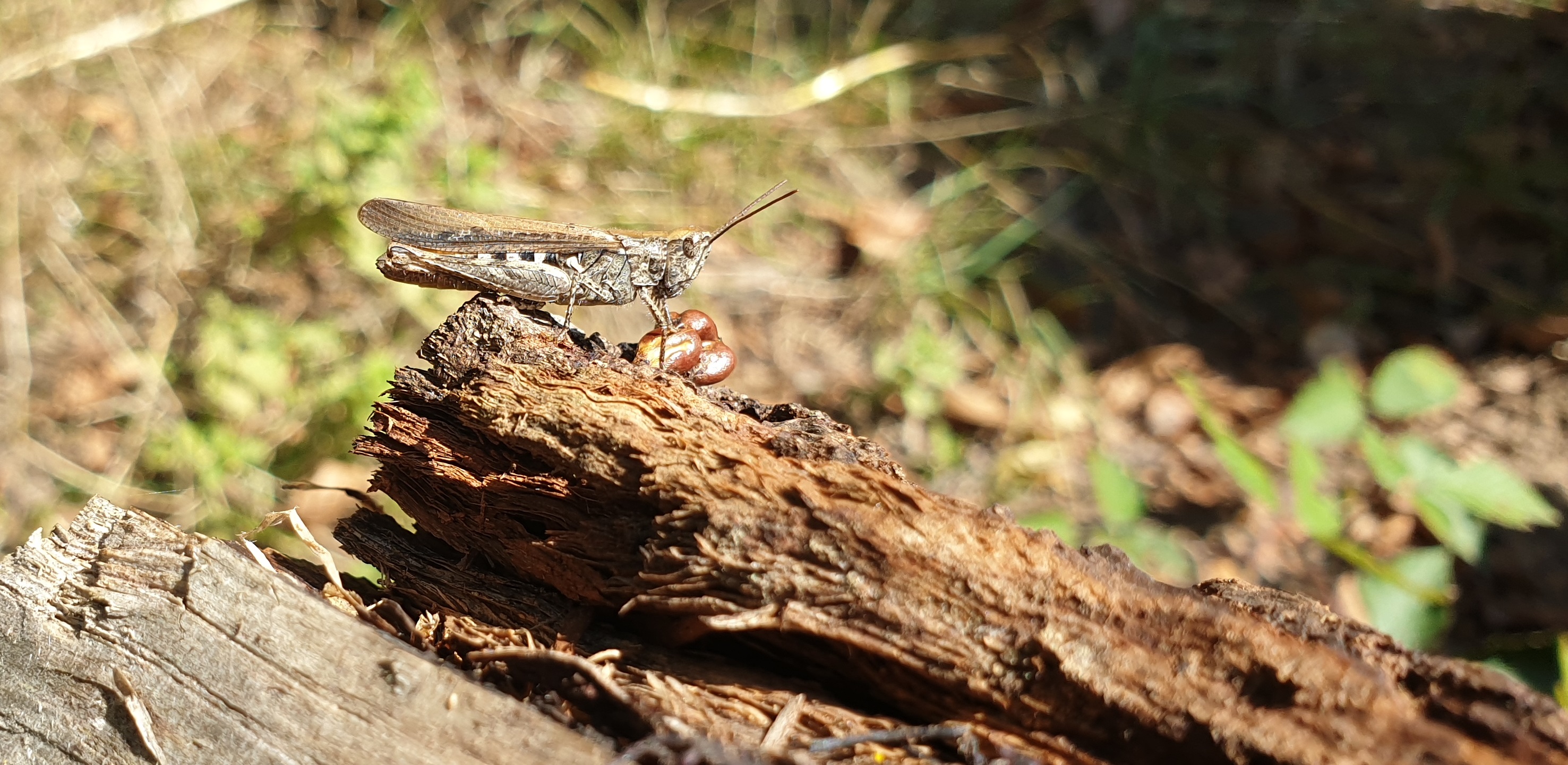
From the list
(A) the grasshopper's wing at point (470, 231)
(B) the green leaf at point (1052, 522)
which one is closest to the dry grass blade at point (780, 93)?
(A) the grasshopper's wing at point (470, 231)

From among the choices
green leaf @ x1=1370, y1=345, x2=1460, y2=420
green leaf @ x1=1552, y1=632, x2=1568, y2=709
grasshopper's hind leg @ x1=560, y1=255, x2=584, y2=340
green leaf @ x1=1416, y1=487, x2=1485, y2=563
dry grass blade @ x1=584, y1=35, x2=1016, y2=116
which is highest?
dry grass blade @ x1=584, y1=35, x2=1016, y2=116

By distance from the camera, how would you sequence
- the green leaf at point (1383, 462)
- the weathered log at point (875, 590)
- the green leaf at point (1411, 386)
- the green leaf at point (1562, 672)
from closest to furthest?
the weathered log at point (875, 590) → the green leaf at point (1562, 672) → the green leaf at point (1383, 462) → the green leaf at point (1411, 386)

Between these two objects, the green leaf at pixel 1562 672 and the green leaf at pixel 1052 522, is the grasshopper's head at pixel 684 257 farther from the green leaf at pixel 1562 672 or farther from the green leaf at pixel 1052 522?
the green leaf at pixel 1562 672

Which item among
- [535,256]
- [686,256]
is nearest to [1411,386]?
[686,256]

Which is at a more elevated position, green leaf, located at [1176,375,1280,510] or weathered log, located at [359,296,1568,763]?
green leaf, located at [1176,375,1280,510]

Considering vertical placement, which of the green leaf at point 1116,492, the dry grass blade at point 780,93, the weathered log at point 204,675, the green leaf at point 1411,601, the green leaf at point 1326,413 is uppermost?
the dry grass blade at point 780,93

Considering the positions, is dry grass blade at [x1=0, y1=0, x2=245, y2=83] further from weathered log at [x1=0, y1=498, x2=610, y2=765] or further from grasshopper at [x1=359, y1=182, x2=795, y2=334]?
weathered log at [x1=0, y1=498, x2=610, y2=765]

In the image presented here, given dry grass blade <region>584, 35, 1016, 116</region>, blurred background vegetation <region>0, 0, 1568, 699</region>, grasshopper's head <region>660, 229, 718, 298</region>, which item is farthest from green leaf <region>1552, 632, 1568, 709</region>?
dry grass blade <region>584, 35, 1016, 116</region>
